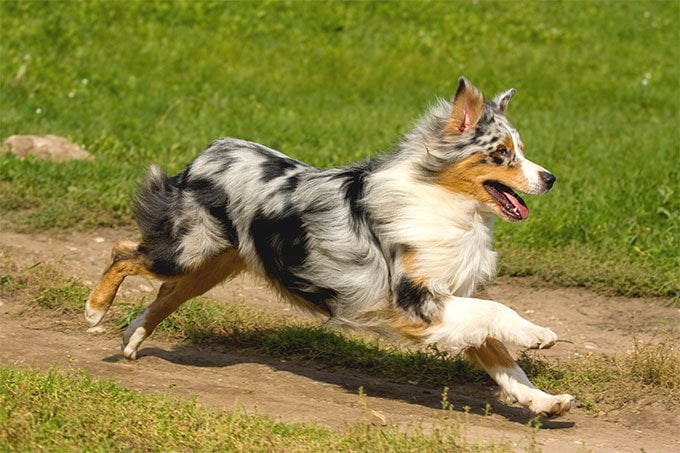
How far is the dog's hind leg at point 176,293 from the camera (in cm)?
685

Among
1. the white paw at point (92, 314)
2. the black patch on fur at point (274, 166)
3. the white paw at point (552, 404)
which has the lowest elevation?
the white paw at point (92, 314)

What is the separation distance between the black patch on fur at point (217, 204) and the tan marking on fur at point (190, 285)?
211 mm

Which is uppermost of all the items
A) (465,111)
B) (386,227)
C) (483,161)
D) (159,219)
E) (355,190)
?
(465,111)

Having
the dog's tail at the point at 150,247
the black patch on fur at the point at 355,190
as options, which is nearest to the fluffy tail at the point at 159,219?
the dog's tail at the point at 150,247

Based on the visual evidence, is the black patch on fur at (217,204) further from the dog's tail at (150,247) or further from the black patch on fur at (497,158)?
the black patch on fur at (497,158)

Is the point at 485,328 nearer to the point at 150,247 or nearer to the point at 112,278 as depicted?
the point at 150,247

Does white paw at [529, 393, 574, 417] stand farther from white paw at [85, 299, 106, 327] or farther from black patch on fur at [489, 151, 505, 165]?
white paw at [85, 299, 106, 327]

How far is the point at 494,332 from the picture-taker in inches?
228

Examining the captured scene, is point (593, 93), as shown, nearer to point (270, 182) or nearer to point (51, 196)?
point (51, 196)

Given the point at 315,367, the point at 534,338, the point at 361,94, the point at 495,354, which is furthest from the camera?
the point at 361,94

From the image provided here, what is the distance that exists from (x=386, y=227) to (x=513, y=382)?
110cm

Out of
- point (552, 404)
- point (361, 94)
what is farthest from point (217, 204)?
point (361, 94)

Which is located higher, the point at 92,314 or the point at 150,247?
the point at 150,247

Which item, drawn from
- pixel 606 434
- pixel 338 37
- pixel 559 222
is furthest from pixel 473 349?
pixel 338 37
